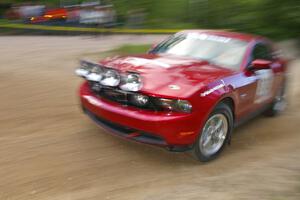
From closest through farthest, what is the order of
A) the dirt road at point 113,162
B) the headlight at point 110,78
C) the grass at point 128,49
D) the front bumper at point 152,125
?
the dirt road at point 113,162, the front bumper at point 152,125, the headlight at point 110,78, the grass at point 128,49

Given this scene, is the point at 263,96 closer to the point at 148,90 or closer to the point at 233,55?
the point at 233,55

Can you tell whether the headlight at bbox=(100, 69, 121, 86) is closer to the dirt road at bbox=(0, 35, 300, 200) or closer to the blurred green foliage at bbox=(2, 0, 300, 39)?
the dirt road at bbox=(0, 35, 300, 200)

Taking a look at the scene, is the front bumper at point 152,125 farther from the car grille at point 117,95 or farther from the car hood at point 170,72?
the car hood at point 170,72

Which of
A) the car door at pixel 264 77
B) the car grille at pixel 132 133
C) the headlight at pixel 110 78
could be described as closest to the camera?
the car grille at pixel 132 133

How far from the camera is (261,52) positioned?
7.05 m

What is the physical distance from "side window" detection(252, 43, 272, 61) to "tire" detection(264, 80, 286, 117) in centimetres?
66

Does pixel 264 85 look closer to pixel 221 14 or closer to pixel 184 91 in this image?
pixel 184 91

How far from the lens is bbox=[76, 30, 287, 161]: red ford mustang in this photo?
5.20m

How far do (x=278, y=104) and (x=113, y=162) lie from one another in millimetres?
3539

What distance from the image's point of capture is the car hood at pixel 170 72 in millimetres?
5230

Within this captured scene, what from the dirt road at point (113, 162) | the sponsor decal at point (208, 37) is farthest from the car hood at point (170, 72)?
the dirt road at point (113, 162)

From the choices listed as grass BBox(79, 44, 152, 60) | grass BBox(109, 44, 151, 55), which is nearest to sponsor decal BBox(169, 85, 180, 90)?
grass BBox(79, 44, 152, 60)

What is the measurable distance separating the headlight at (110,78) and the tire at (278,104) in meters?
3.01

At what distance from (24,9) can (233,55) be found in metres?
19.3
